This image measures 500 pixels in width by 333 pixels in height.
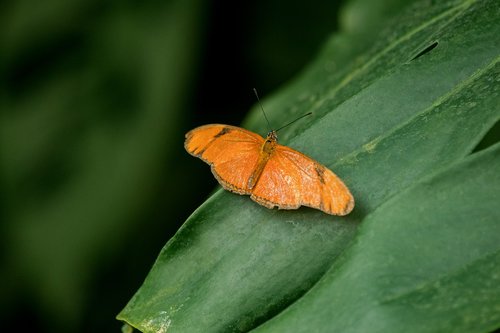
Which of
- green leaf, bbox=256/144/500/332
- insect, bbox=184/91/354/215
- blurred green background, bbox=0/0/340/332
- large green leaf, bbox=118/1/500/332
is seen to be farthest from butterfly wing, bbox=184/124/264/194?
blurred green background, bbox=0/0/340/332

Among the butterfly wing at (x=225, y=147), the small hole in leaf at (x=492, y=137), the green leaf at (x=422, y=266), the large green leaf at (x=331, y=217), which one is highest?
the butterfly wing at (x=225, y=147)

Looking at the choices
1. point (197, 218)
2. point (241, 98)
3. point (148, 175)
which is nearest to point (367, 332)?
point (197, 218)

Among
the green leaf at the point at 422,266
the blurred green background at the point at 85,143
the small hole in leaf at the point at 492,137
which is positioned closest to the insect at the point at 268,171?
the green leaf at the point at 422,266

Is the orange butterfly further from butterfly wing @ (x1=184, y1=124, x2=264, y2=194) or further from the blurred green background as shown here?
the blurred green background

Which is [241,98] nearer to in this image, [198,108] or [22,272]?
[198,108]

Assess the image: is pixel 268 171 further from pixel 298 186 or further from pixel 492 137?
pixel 492 137

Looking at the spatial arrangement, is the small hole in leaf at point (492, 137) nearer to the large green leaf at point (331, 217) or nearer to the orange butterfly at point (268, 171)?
the large green leaf at point (331, 217)
